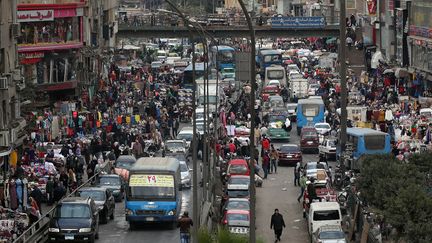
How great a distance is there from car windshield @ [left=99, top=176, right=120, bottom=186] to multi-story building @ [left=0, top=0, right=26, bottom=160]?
3972 millimetres

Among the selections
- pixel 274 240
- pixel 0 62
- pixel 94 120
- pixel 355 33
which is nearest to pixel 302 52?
pixel 355 33

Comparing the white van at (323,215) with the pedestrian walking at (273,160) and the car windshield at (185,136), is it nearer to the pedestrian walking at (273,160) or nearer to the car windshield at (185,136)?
the pedestrian walking at (273,160)

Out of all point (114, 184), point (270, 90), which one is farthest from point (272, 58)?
point (114, 184)

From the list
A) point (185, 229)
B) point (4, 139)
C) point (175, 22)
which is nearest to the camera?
point (185, 229)

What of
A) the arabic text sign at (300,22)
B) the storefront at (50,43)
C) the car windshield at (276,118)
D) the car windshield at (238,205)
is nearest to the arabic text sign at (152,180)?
the car windshield at (238,205)

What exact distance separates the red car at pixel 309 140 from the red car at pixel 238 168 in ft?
45.9

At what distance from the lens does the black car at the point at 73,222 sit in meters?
44.8

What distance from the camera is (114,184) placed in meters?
57.0

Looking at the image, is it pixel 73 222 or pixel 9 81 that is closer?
pixel 73 222

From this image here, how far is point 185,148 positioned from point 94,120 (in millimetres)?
6604

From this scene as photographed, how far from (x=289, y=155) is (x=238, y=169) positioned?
10.0m

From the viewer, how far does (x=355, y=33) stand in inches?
5458

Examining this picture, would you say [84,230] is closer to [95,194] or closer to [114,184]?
[95,194]

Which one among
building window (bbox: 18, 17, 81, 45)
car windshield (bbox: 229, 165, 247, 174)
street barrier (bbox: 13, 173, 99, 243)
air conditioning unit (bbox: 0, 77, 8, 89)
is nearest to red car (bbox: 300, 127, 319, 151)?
car windshield (bbox: 229, 165, 247, 174)
